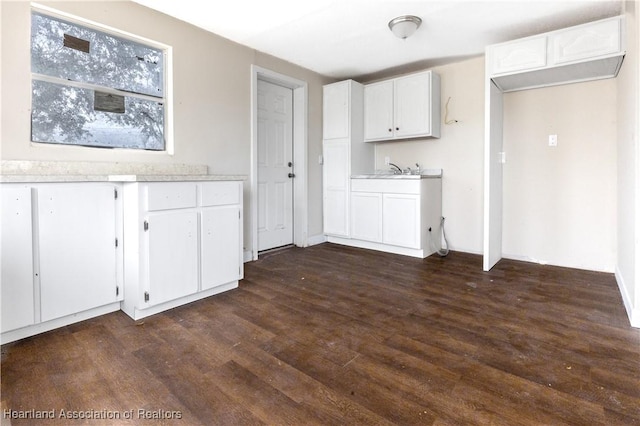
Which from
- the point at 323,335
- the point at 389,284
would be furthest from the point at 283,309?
the point at 389,284

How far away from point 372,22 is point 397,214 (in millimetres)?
2021

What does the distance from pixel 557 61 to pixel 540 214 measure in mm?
1523

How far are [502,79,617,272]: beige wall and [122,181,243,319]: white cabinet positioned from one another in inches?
118

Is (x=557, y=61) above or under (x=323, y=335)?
above

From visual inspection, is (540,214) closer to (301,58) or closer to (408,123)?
(408,123)

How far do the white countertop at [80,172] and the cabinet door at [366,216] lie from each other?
1922mm

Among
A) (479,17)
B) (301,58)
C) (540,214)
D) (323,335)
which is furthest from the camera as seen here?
(301,58)

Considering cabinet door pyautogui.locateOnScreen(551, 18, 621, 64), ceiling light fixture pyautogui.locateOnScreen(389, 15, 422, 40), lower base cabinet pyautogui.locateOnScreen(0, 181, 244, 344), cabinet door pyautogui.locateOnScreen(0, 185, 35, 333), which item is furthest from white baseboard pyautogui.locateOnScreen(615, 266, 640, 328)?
cabinet door pyautogui.locateOnScreen(0, 185, 35, 333)

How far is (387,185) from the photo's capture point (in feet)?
13.0

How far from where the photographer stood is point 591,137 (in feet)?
10.3

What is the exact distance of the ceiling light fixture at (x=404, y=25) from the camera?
285cm

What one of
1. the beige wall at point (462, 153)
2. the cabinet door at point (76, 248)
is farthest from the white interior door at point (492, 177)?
the cabinet door at point (76, 248)

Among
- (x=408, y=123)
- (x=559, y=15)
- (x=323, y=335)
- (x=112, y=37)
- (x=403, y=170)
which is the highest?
(x=559, y=15)

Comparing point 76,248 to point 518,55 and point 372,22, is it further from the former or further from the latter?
point 518,55
